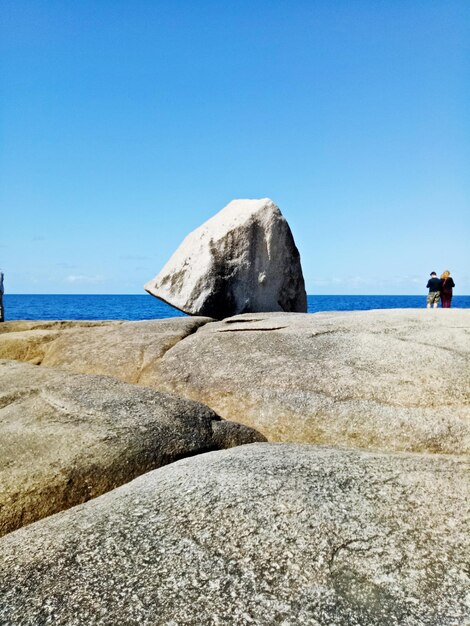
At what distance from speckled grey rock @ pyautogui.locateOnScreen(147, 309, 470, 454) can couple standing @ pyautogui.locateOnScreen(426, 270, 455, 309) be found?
41.7 ft

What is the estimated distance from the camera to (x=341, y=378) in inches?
251

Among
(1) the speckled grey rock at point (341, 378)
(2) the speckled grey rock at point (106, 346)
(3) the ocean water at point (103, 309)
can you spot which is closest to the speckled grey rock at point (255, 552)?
(1) the speckled grey rock at point (341, 378)

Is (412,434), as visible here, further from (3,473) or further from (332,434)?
(3,473)

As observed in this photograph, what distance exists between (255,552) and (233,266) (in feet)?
35.2

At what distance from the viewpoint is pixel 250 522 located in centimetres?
348

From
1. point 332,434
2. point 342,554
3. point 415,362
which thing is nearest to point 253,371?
point 332,434

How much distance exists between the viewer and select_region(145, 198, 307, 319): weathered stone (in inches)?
528

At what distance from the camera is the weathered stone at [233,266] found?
13.4 m

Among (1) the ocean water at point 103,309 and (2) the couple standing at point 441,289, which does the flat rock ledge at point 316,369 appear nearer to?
(2) the couple standing at point 441,289

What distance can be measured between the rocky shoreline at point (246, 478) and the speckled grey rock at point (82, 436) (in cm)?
2

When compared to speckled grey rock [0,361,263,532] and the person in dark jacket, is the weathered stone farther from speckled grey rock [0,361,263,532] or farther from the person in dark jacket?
the person in dark jacket

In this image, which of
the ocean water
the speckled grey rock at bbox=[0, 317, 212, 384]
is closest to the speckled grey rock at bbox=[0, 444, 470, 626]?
the speckled grey rock at bbox=[0, 317, 212, 384]

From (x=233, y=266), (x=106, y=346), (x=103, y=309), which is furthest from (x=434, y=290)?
(x=103, y=309)

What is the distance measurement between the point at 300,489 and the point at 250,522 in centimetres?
52
